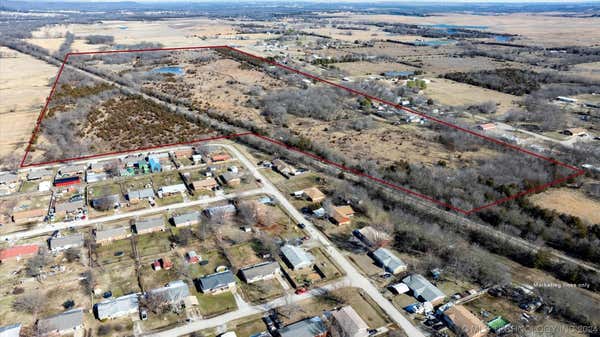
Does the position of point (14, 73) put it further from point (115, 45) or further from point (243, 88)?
point (243, 88)

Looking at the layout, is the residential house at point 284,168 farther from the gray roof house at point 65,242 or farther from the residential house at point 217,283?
the gray roof house at point 65,242

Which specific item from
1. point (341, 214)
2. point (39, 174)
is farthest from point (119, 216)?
point (341, 214)

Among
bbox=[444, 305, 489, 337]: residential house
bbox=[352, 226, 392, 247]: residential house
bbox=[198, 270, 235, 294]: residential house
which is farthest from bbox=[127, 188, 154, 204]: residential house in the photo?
bbox=[444, 305, 489, 337]: residential house

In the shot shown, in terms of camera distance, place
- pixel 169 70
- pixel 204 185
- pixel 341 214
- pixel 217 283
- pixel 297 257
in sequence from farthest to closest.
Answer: pixel 169 70, pixel 204 185, pixel 341 214, pixel 297 257, pixel 217 283

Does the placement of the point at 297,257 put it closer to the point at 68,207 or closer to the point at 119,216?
the point at 119,216

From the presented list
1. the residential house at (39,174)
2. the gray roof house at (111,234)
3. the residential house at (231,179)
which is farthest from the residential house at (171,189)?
the residential house at (39,174)

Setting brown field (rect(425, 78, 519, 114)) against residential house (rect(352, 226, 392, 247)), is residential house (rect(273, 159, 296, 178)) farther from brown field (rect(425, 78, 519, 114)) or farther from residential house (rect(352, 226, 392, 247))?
brown field (rect(425, 78, 519, 114))
